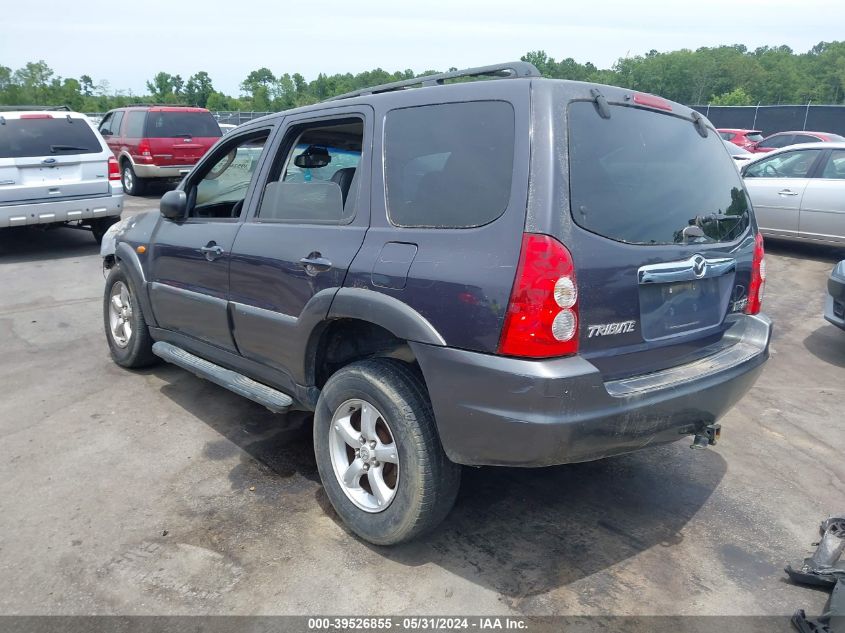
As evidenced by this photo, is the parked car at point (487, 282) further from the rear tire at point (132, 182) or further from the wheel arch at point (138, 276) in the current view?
the rear tire at point (132, 182)

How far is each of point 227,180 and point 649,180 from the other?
2.69 metres

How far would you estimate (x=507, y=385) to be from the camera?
2.47 metres

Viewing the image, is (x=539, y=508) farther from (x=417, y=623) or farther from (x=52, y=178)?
(x=52, y=178)

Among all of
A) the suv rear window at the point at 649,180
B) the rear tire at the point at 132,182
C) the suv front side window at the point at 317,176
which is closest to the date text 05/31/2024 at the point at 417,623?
the suv rear window at the point at 649,180

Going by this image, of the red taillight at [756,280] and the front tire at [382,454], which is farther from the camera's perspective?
the red taillight at [756,280]

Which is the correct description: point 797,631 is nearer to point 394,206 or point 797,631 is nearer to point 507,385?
point 507,385

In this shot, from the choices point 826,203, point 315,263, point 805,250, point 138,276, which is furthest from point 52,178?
point 805,250

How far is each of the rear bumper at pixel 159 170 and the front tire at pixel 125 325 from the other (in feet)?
34.4

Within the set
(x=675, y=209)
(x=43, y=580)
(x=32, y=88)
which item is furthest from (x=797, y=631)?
(x=32, y=88)

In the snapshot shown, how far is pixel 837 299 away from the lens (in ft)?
19.0

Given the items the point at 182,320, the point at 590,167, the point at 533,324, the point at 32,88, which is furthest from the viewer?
the point at 32,88

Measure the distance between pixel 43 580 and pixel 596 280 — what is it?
254 centimetres

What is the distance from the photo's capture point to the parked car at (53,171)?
868 centimetres

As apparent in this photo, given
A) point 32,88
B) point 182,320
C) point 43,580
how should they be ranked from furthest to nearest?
point 32,88, point 182,320, point 43,580
